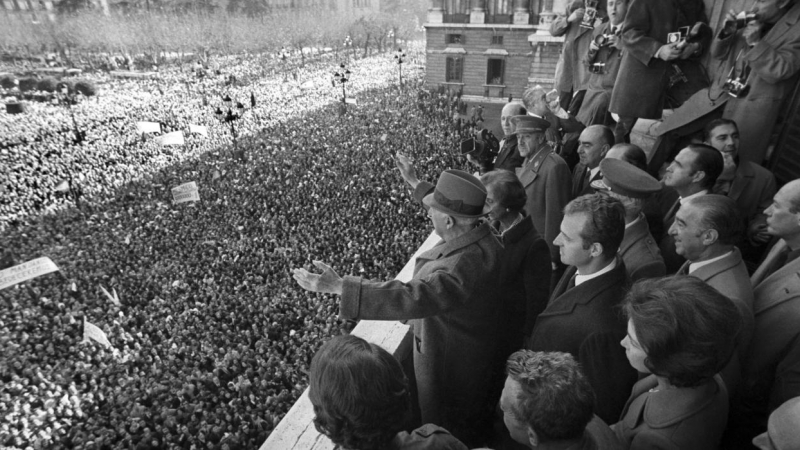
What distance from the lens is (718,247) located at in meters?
1.97

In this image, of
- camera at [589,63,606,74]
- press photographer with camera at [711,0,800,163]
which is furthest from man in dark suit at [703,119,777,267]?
camera at [589,63,606,74]

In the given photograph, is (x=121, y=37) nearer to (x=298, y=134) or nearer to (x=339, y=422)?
(x=298, y=134)

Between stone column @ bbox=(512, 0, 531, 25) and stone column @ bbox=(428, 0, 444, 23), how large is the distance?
4236 millimetres

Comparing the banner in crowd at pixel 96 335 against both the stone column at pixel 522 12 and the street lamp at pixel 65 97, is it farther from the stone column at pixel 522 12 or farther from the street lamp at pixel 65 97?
the stone column at pixel 522 12

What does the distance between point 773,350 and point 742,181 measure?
176cm

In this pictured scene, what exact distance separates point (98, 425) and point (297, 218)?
230 inches

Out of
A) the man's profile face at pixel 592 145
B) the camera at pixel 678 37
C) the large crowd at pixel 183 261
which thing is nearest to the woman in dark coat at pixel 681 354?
the man's profile face at pixel 592 145

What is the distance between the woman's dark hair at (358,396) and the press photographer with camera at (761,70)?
381 centimetres

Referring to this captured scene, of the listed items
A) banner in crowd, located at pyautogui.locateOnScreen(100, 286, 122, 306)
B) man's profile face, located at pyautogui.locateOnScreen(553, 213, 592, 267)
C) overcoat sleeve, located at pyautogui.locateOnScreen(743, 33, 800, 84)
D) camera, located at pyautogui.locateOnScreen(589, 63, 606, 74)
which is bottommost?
banner in crowd, located at pyautogui.locateOnScreen(100, 286, 122, 306)

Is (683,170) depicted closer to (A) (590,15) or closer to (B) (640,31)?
(B) (640,31)

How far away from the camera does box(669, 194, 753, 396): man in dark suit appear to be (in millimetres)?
1882

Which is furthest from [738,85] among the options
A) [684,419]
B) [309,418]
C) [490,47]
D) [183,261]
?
[490,47]

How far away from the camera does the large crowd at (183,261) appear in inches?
198

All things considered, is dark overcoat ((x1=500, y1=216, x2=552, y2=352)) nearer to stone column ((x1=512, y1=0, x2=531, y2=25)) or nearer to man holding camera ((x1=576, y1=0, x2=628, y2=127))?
man holding camera ((x1=576, y1=0, x2=628, y2=127))
